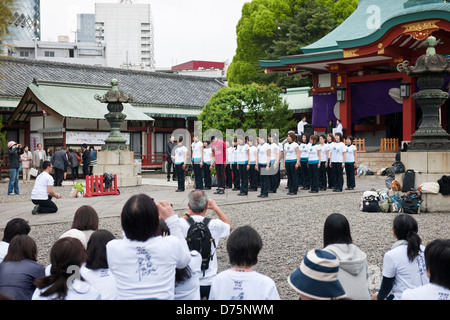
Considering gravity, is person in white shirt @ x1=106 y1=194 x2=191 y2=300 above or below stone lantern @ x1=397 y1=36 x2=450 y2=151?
below

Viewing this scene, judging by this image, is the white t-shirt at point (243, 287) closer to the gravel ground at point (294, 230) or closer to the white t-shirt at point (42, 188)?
the gravel ground at point (294, 230)

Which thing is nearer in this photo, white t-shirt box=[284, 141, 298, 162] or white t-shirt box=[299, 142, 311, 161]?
white t-shirt box=[284, 141, 298, 162]

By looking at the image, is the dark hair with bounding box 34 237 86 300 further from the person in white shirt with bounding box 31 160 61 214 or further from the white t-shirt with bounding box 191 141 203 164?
the white t-shirt with bounding box 191 141 203 164

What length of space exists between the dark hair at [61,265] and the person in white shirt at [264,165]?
31.4ft

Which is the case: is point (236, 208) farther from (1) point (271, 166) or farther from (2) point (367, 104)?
(2) point (367, 104)

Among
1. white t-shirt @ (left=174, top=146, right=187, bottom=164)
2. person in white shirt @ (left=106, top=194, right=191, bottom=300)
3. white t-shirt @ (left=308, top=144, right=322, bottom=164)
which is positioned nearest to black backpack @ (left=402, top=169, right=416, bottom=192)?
white t-shirt @ (left=308, top=144, right=322, bottom=164)

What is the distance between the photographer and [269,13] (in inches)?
1172

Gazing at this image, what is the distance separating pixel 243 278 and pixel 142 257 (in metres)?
0.65

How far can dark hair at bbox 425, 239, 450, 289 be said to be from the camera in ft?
9.20

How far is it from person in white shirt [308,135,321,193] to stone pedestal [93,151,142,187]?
23.7ft

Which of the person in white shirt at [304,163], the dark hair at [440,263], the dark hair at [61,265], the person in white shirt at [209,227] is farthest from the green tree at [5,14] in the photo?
the dark hair at [440,263]

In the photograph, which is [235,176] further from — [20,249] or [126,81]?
[126,81]

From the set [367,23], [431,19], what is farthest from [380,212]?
[367,23]

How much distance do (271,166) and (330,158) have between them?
6.88 ft
